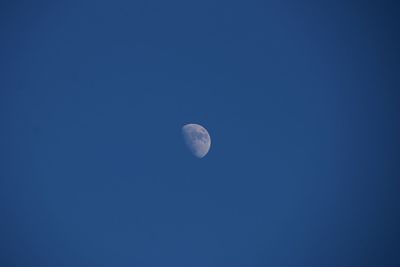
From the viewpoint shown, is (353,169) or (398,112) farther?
(353,169)

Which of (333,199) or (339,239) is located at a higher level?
(333,199)

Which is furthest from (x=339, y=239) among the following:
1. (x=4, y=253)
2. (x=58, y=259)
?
(x=4, y=253)

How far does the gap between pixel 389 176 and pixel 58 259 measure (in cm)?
912

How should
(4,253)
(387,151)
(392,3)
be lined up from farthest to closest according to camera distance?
(4,253) < (387,151) < (392,3)

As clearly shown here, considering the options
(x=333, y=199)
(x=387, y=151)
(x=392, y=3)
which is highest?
(x=392, y=3)

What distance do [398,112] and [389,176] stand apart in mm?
1644

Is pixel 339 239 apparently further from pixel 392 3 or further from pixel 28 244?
pixel 28 244

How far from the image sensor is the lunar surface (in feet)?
28.5

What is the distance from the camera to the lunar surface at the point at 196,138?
341 inches

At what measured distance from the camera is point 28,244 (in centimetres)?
886

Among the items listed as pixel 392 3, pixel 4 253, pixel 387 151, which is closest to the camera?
pixel 392 3

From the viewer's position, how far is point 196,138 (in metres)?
8.70

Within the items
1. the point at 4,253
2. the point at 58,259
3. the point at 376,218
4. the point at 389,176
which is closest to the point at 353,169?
the point at 389,176

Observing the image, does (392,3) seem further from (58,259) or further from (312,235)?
(58,259)
